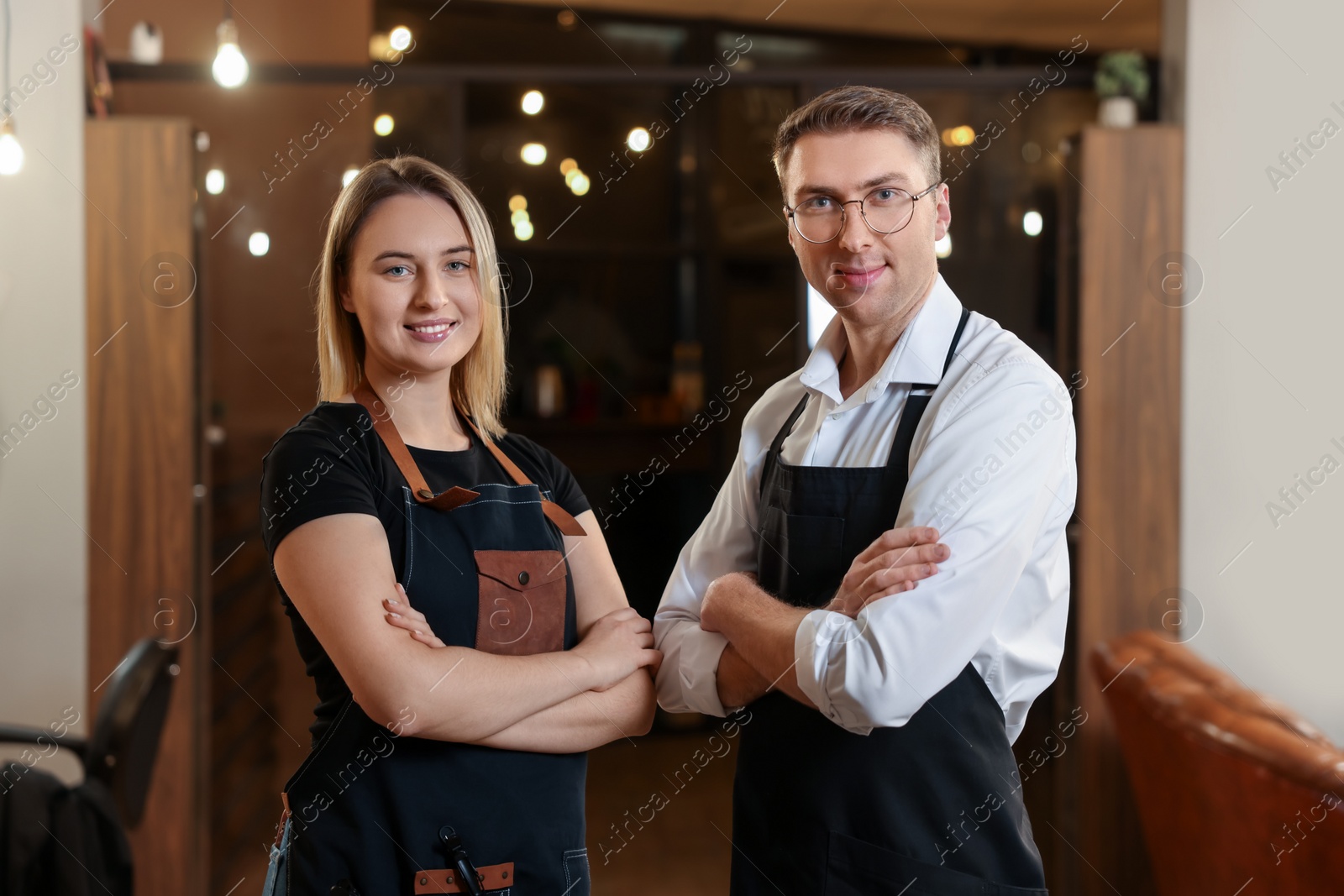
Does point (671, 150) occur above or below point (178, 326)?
above

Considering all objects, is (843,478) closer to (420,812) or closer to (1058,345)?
(420,812)

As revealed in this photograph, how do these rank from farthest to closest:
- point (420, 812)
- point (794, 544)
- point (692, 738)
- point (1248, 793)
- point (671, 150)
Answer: point (671, 150) < point (692, 738) < point (1248, 793) < point (794, 544) < point (420, 812)

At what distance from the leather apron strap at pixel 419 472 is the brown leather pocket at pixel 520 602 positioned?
2.2 inches

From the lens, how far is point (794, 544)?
1.42 meters

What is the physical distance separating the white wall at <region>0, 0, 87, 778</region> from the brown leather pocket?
2219 millimetres

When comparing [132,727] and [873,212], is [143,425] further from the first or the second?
[873,212]

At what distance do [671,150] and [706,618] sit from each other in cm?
359

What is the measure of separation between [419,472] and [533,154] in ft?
9.27

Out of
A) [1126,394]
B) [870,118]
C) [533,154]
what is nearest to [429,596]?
[870,118]

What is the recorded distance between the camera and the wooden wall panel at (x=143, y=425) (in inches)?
120

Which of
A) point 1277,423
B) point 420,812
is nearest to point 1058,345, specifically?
point 1277,423

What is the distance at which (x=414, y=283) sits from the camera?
1.40m

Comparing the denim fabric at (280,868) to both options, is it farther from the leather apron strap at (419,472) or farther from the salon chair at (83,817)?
the salon chair at (83,817)

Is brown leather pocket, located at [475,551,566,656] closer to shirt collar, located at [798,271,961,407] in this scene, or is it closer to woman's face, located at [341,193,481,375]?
woman's face, located at [341,193,481,375]
